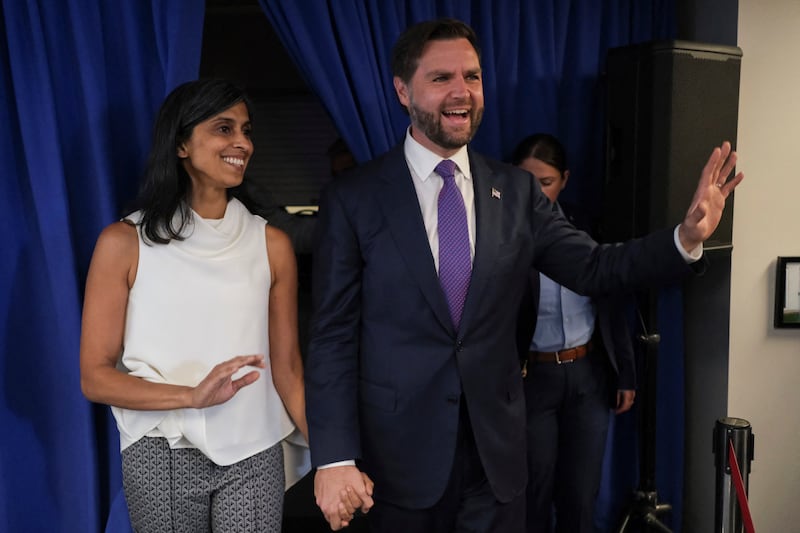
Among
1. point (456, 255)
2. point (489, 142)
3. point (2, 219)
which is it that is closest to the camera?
point (456, 255)

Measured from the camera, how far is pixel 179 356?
166 cm

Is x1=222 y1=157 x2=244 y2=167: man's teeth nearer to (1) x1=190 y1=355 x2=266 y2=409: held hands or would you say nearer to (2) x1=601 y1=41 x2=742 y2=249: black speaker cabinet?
(1) x1=190 y1=355 x2=266 y2=409: held hands

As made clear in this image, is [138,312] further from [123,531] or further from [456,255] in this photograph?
[123,531]

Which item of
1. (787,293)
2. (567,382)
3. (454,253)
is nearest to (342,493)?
(454,253)

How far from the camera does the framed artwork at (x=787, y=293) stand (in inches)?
95.1

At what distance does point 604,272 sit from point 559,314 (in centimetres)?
59

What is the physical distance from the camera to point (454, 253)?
1.61m

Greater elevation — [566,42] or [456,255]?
[566,42]

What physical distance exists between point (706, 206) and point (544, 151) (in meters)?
0.83

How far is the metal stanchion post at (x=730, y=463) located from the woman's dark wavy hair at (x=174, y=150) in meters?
1.38

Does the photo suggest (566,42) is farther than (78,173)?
Yes

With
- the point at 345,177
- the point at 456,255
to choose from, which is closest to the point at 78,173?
the point at 345,177

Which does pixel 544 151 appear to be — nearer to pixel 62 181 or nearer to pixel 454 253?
pixel 454 253

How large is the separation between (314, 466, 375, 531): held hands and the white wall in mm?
1529
